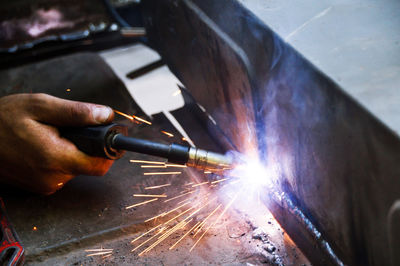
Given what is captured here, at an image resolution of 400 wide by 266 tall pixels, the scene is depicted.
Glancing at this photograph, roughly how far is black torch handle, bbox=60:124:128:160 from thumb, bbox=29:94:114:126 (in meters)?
0.03

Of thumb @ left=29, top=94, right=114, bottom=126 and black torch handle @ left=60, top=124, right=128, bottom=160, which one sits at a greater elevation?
thumb @ left=29, top=94, right=114, bottom=126

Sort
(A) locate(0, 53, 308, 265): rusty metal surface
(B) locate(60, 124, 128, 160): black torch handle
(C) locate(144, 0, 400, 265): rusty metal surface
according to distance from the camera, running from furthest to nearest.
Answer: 1. (B) locate(60, 124, 128, 160): black torch handle
2. (A) locate(0, 53, 308, 265): rusty metal surface
3. (C) locate(144, 0, 400, 265): rusty metal surface

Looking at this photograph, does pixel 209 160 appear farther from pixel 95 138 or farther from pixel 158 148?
pixel 95 138

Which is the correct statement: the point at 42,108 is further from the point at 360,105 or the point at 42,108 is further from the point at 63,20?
the point at 63,20

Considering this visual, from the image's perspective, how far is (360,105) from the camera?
0.92m

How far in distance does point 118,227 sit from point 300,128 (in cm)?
82

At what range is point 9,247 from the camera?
1.53 meters

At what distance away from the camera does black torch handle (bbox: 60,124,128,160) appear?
1.56 m

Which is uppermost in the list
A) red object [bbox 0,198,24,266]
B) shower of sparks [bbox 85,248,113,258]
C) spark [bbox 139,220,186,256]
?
spark [bbox 139,220,186,256]

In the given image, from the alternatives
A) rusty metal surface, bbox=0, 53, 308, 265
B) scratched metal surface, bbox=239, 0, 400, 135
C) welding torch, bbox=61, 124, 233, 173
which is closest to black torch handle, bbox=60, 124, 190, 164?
welding torch, bbox=61, 124, 233, 173

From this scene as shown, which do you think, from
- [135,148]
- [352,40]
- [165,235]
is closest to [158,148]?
[135,148]

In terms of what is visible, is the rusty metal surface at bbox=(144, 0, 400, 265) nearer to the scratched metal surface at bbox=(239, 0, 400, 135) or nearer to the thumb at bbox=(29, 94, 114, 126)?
the scratched metal surface at bbox=(239, 0, 400, 135)

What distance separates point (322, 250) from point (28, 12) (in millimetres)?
2470

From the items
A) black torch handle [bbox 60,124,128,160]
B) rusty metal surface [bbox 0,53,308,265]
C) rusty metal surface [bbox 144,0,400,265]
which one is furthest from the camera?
black torch handle [bbox 60,124,128,160]
